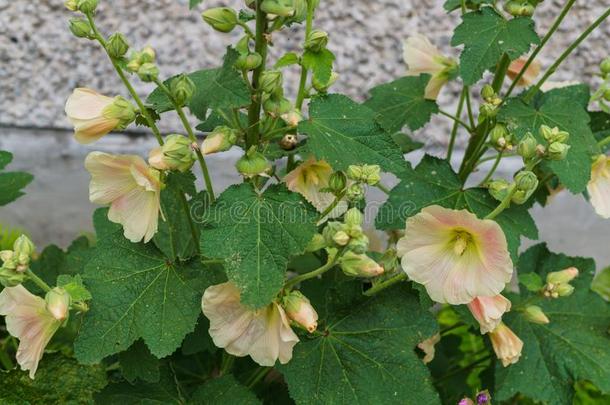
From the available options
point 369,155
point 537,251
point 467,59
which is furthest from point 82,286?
point 537,251

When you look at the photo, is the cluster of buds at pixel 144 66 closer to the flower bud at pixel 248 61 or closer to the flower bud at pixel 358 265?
the flower bud at pixel 248 61

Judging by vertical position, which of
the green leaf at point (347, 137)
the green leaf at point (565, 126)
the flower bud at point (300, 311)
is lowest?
the flower bud at point (300, 311)

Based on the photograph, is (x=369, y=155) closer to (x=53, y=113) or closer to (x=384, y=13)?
(x=384, y=13)

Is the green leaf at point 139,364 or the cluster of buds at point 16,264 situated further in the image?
the green leaf at point 139,364

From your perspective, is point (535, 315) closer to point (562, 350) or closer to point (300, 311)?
point (562, 350)

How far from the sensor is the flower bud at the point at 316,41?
1.03 meters

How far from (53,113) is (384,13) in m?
0.90

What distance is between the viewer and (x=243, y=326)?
1087 millimetres

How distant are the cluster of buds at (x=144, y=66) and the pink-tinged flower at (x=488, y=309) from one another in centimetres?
55

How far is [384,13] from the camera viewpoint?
1.98 meters

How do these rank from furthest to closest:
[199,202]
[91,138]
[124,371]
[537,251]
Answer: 1. [537,251]
2. [199,202]
3. [124,371]
4. [91,138]

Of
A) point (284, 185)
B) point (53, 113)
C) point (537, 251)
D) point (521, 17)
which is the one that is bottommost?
point (53, 113)

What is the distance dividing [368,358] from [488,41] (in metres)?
0.51

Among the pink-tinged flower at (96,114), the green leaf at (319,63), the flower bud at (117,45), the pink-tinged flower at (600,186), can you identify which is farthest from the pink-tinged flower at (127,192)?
the pink-tinged flower at (600,186)
